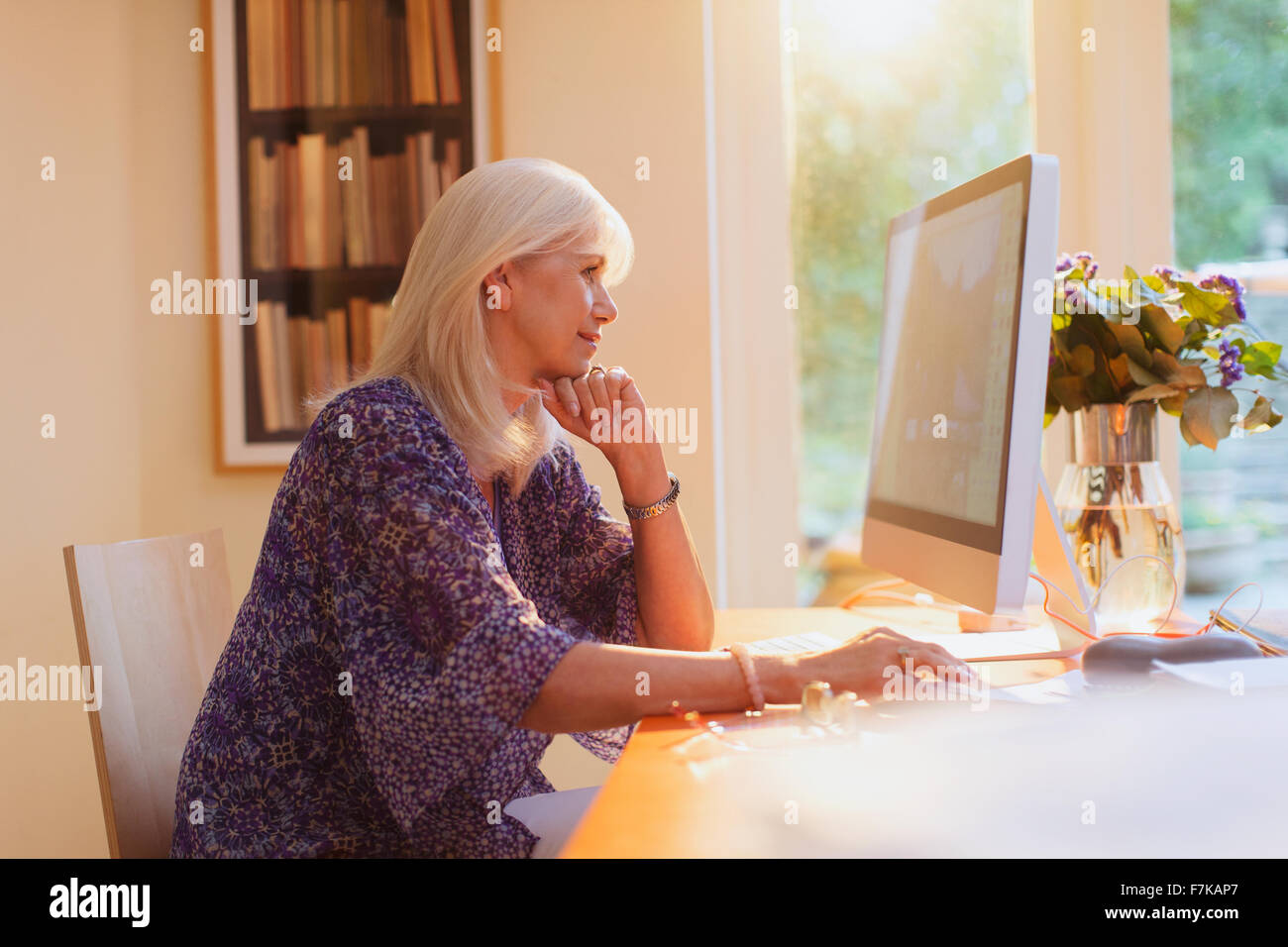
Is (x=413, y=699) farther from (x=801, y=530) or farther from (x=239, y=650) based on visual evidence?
(x=801, y=530)

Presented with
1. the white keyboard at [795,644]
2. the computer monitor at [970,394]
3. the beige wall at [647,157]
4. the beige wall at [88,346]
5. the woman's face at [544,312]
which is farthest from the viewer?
the beige wall at [647,157]

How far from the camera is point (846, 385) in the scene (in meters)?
2.38

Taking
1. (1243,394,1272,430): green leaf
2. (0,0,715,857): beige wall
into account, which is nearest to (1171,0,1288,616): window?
(1243,394,1272,430): green leaf

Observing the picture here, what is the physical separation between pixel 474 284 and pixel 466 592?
0.47m

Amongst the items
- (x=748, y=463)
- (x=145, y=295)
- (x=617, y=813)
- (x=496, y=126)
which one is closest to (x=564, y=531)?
(x=617, y=813)

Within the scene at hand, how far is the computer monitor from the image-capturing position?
104 cm

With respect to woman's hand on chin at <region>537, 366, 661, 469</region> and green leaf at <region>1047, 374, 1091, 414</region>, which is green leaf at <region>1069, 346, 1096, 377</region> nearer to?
green leaf at <region>1047, 374, 1091, 414</region>

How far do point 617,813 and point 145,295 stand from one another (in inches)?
80.7

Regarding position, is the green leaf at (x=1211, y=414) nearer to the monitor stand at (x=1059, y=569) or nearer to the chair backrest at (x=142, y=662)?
the monitor stand at (x=1059, y=569)

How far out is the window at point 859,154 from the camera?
2307mm

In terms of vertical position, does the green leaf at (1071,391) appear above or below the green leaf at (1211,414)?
above

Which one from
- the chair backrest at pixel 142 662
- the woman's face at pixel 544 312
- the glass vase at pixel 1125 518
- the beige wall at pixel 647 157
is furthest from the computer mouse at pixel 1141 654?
the beige wall at pixel 647 157

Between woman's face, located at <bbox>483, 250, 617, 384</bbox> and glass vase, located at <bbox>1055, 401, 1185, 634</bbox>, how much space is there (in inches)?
26.6
